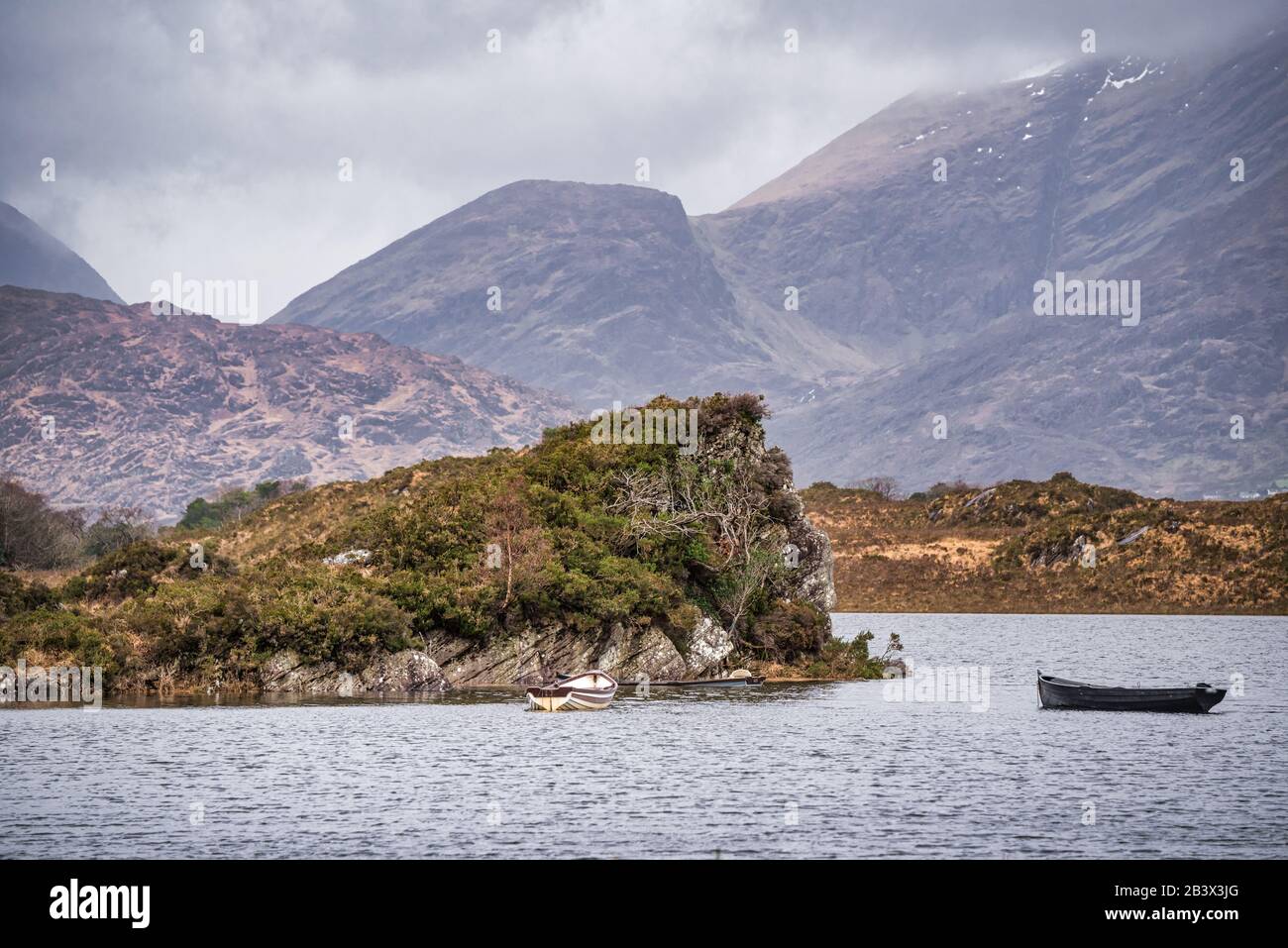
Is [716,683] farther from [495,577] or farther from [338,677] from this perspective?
[338,677]

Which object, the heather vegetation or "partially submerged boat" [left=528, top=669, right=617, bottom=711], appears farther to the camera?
the heather vegetation

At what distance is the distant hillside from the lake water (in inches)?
3272

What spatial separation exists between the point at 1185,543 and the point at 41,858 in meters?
141

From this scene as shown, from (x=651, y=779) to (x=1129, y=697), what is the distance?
2740 cm

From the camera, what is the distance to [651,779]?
137 feet

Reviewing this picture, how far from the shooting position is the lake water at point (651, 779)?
32938mm

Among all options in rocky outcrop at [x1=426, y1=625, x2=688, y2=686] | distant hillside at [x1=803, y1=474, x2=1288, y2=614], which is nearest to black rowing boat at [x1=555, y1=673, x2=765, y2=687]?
rocky outcrop at [x1=426, y1=625, x2=688, y2=686]

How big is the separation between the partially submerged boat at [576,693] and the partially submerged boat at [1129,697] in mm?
19059

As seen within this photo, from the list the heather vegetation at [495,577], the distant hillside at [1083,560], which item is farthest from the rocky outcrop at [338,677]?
the distant hillside at [1083,560]

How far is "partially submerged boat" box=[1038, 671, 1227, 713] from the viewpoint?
58.8 metres

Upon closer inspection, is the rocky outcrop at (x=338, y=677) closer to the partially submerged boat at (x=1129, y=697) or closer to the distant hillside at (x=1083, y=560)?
the partially submerged boat at (x=1129, y=697)

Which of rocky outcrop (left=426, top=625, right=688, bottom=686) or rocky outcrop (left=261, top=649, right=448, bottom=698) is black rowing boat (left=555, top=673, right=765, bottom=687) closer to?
rocky outcrop (left=426, top=625, right=688, bottom=686)

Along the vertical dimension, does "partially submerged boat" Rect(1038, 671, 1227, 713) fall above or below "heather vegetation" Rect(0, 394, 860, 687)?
below

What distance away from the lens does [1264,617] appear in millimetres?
137500
